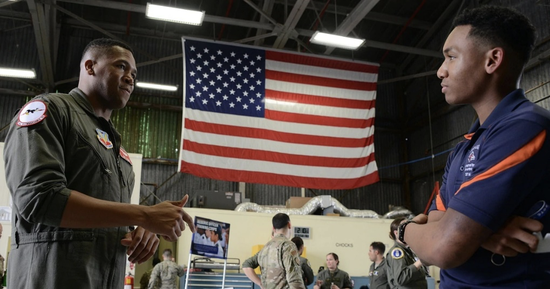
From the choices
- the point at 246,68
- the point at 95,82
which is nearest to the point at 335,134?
the point at 246,68

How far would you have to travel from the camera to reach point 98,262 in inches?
63.1

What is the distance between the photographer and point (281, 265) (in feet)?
16.9

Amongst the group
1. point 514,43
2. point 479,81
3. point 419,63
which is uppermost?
point 419,63

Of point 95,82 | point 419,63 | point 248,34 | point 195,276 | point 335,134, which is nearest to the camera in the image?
point 95,82

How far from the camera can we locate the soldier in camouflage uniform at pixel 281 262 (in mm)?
4973

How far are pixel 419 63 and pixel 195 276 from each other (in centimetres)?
1216

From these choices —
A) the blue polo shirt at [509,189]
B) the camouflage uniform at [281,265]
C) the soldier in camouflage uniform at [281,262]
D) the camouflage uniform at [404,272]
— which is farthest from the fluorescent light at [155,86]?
the blue polo shirt at [509,189]

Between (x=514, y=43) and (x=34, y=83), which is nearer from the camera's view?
(x=514, y=43)

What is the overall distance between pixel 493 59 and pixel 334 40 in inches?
367

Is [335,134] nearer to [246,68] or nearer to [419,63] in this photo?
[246,68]

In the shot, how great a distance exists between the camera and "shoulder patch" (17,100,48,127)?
4.98 ft

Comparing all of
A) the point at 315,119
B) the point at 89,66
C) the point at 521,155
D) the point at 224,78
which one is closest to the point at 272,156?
the point at 315,119

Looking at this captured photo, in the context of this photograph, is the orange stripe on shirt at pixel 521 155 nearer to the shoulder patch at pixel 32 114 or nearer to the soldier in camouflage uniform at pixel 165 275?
the shoulder patch at pixel 32 114

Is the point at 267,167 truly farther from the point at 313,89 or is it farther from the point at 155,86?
the point at 155,86
